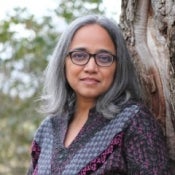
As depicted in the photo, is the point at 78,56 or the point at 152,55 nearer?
the point at 78,56

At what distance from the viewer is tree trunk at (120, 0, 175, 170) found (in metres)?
2.43

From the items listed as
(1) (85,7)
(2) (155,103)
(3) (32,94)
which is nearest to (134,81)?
(2) (155,103)

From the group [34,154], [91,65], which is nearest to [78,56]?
[91,65]

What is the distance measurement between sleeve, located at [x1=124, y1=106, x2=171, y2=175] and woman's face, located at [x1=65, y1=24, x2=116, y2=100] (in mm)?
213

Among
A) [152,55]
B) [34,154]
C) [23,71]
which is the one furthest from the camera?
[23,71]

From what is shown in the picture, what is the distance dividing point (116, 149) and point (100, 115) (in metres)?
0.21

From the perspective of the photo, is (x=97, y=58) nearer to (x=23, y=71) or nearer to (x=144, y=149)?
(x=144, y=149)

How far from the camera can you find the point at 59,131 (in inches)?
105

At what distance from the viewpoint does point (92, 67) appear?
2383 millimetres

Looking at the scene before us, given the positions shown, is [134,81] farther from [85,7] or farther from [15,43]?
[15,43]

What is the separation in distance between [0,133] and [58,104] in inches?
157

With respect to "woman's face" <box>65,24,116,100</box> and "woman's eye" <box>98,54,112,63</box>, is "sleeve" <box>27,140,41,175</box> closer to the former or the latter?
"woman's face" <box>65,24,116,100</box>

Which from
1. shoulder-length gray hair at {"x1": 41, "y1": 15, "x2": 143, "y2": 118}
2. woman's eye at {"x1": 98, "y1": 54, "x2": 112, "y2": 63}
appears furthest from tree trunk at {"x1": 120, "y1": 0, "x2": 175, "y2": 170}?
woman's eye at {"x1": 98, "y1": 54, "x2": 112, "y2": 63}

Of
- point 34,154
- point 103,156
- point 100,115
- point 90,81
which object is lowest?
point 34,154
